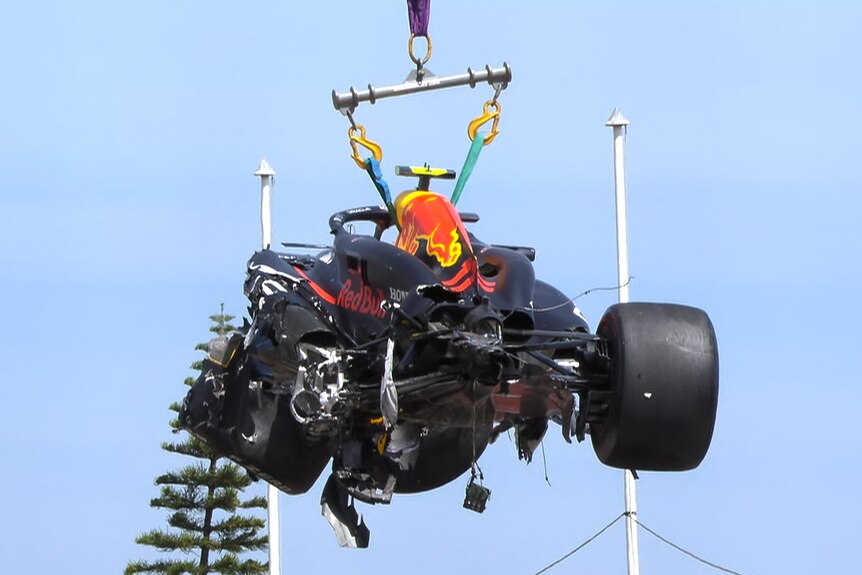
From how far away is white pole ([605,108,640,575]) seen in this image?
135ft

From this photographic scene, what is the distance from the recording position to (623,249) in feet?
137

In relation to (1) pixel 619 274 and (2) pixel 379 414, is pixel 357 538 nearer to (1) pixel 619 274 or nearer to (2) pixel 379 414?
(2) pixel 379 414

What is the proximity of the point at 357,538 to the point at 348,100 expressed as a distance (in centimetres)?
512

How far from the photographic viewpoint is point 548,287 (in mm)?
35438

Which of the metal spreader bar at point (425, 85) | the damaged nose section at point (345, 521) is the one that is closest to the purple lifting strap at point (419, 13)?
the metal spreader bar at point (425, 85)

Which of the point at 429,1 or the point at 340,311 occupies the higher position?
the point at 429,1

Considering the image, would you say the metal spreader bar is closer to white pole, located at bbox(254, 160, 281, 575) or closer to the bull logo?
the bull logo

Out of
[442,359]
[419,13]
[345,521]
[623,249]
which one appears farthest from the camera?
[623,249]

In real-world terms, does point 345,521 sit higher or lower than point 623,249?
lower

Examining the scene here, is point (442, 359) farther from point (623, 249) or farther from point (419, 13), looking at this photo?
point (623, 249)

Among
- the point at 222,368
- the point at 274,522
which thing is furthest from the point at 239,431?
the point at 274,522

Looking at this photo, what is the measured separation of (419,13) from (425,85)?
110 centimetres

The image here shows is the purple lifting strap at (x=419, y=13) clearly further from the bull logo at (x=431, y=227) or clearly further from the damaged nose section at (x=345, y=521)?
the damaged nose section at (x=345, y=521)

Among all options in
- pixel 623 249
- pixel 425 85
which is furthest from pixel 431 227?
pixel 623 249
